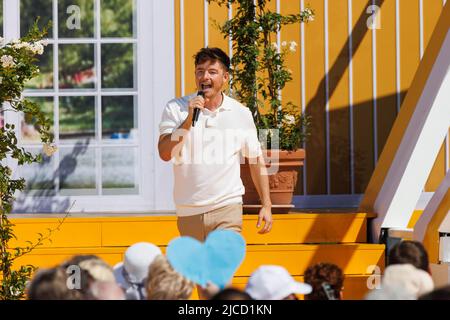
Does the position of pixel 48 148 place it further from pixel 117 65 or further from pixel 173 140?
pixel 117 65

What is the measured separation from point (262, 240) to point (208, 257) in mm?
3733

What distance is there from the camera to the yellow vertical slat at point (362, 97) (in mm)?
9102

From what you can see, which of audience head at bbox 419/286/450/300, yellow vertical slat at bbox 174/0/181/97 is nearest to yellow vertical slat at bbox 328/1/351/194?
yellow vertical slat at bbox 174/0/181/97

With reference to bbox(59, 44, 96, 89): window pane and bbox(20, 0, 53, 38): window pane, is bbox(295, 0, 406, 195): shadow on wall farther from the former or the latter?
bbox(20, 0, 53, 38): window pane

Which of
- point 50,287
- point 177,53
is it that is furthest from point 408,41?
point 50,287

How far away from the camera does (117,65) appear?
895cm

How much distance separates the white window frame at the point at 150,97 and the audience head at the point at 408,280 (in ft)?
15.4

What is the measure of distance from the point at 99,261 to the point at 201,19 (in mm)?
4968

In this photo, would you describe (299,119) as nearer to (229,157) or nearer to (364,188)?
(364,188)

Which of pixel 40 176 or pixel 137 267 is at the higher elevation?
pixel 40 176

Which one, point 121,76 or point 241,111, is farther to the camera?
point 121,76

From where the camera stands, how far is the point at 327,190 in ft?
29.9

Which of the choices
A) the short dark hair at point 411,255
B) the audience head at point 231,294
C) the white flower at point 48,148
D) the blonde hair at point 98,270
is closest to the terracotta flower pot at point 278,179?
the white flower at point 48,148
